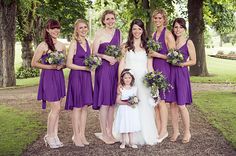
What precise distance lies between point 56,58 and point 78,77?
2.19 ft

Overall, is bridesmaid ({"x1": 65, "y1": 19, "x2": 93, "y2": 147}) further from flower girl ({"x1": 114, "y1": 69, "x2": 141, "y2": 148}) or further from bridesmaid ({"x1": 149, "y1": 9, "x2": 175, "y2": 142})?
bridesmaid ({"x1": 149, "y1": 9, "x2": 175, "y2": 142})

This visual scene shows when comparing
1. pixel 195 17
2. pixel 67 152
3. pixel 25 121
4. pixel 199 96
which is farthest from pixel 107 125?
pixel 195 17

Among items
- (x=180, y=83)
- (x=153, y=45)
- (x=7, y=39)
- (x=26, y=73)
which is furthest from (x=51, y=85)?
(x=26, y=73)

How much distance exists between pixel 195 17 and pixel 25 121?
43.3 feet

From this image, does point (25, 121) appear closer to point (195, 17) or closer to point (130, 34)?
point (130, 34)

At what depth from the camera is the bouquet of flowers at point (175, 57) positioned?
7.29 meters

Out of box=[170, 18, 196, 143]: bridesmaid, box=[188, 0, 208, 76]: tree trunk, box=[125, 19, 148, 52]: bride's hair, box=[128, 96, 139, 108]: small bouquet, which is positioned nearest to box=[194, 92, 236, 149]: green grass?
box=[170, 18, 196, 143]: bridesmaid

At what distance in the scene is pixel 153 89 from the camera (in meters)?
7.27

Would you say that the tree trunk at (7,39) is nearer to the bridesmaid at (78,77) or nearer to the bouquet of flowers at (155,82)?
the bridesmaid at (78,77)

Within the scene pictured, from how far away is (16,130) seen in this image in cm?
907

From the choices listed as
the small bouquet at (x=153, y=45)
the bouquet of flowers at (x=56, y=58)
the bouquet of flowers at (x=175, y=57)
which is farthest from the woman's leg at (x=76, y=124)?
the bouquet of flowers at (x=175, y=57)

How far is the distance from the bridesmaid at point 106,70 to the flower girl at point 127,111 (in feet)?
0.95

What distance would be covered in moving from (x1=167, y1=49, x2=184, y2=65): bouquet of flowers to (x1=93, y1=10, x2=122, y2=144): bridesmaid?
3.35 ft

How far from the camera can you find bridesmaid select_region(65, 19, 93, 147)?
24.0ft
